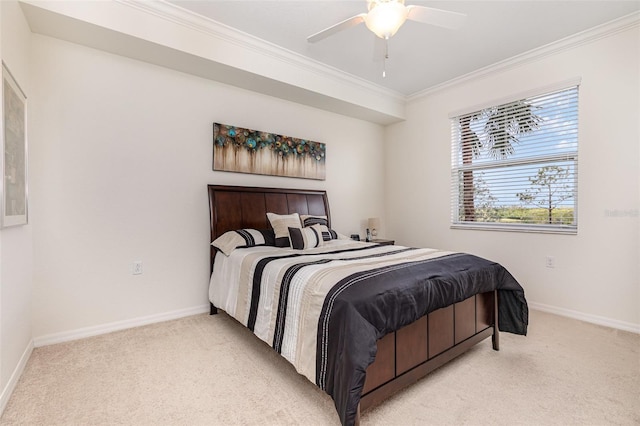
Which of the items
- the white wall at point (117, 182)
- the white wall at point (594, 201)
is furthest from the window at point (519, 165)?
the white wall at point (117, 182)

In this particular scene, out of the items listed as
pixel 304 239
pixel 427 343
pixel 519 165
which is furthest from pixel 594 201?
pixel 304 239

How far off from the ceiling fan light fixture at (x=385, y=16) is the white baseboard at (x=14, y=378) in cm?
308

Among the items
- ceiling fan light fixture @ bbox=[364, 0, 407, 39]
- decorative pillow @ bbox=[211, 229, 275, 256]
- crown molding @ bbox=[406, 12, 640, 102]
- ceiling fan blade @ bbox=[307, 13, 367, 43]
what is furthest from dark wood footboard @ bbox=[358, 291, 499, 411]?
crown molding @ bbox=[406, 12, 640, 102]

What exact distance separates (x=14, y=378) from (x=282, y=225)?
218 cm

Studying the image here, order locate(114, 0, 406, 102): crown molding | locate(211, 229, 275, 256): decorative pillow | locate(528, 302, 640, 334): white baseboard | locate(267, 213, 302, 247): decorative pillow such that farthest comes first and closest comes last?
locate(267, 213, 302, 247): decorative pillow → locate(211, 229, 275, 256): decorative pillow → locate(528, 302, 640, 334): white baseboard → locate(114, 0, 406, 102): crown molding

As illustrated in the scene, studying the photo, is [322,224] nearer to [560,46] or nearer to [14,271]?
[14,271]

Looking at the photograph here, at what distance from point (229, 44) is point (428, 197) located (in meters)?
3.19

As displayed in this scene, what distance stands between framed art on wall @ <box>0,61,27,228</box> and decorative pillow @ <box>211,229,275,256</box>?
55.7 inches

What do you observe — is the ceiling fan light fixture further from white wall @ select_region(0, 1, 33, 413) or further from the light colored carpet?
the light colored carpet

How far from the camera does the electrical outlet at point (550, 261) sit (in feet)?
10.7

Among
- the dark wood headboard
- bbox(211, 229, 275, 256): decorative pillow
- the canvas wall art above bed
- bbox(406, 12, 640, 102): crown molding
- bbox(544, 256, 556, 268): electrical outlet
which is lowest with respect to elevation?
bbox(544, 256, 556, 268): electrical outlet

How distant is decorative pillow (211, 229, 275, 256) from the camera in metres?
2.94

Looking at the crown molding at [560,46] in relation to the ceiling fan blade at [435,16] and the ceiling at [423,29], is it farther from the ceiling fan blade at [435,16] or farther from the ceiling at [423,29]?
the ceiling fan blade at [435,16]

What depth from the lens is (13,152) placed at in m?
1.90
